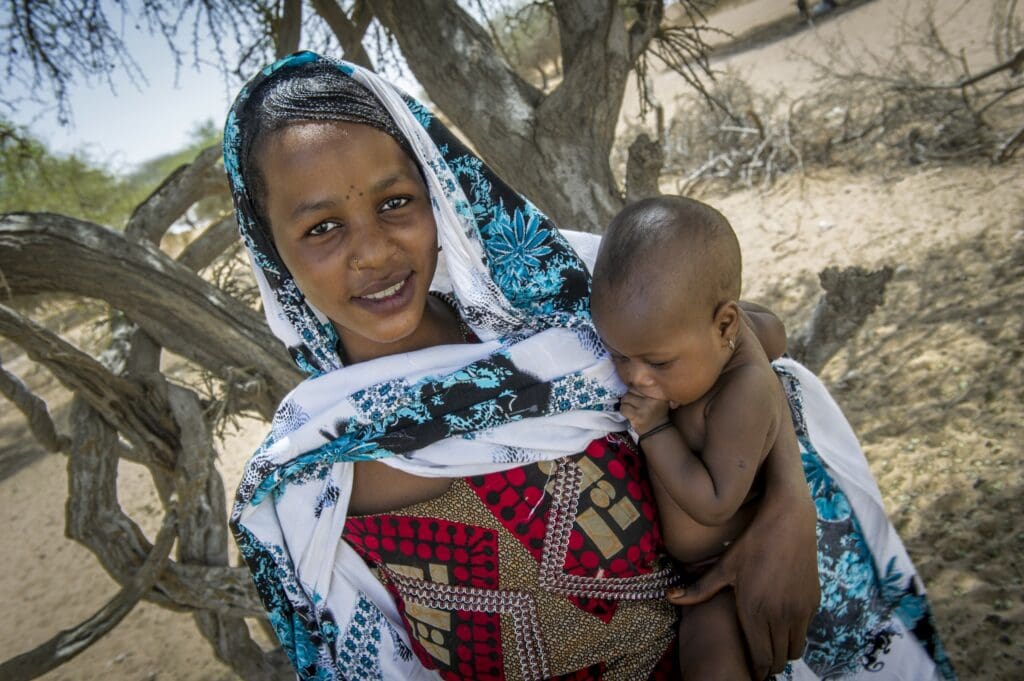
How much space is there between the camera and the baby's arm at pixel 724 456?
1323mm

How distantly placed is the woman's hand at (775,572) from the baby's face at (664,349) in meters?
0.23

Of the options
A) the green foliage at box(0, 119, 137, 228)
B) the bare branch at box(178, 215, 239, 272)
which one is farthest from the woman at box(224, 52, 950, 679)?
the green foliage at box(0, 119, 137, 228)

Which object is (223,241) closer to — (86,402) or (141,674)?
(86,402)

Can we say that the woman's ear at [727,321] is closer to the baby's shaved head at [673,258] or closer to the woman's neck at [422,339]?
the baby's shaved head at [673,258]

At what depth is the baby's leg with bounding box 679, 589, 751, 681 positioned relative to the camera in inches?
52.7

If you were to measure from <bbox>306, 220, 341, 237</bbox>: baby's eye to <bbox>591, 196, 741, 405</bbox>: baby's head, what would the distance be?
0.54m

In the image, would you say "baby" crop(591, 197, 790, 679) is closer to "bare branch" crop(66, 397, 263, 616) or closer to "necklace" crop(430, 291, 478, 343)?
"necklace" crop(430, 291, 478, 343)

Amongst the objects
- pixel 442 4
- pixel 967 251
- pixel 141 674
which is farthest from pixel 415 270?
pixel 967 251

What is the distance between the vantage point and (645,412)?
1.43 m

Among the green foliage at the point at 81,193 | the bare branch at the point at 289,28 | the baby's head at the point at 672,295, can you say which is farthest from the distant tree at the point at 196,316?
the green foliage at the point at 81,193

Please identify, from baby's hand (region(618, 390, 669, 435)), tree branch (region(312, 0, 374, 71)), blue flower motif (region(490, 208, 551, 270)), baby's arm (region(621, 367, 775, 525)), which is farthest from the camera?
tree branch (region(312, 0, 374, 71))

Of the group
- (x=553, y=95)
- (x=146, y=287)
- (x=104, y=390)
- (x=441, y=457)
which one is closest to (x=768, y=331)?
(x=441, y=457)

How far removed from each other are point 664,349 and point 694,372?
0.25 ft

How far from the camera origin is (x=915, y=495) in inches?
133
